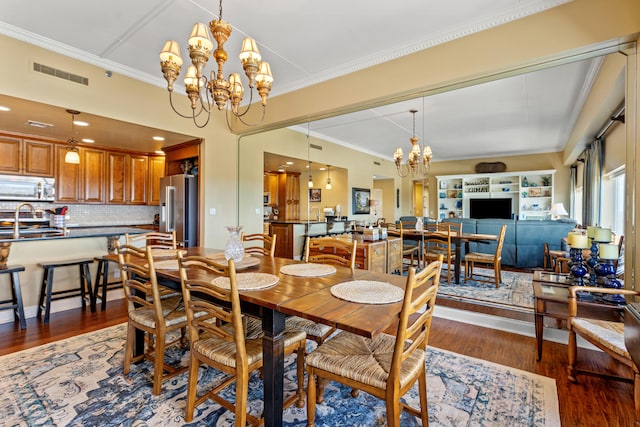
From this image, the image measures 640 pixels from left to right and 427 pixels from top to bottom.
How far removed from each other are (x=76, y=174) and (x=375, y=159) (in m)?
5.46

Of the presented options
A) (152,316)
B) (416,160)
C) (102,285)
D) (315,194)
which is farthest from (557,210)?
(102,285)

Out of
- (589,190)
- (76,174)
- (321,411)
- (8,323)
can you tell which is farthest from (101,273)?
(589,190)

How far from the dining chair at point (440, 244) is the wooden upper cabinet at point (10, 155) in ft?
21.6

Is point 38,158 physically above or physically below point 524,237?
above

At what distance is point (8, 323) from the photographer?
3.16 metres

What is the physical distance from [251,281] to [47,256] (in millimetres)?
3274

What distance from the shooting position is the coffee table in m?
2.18

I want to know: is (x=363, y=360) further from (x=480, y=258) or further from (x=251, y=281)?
(x=480, y=258)

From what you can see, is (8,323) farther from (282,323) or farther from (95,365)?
(282,323)

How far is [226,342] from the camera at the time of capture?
5.57ft

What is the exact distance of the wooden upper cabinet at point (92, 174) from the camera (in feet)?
18.0

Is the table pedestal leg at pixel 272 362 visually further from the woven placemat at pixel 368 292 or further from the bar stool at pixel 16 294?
the bar stool at pixel 16 294

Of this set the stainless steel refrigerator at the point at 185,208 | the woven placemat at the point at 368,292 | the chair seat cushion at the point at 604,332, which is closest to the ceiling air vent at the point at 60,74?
the stainless steel refrigerator at the point at 185,208

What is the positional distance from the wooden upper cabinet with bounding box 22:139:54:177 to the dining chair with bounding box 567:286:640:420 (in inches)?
284
